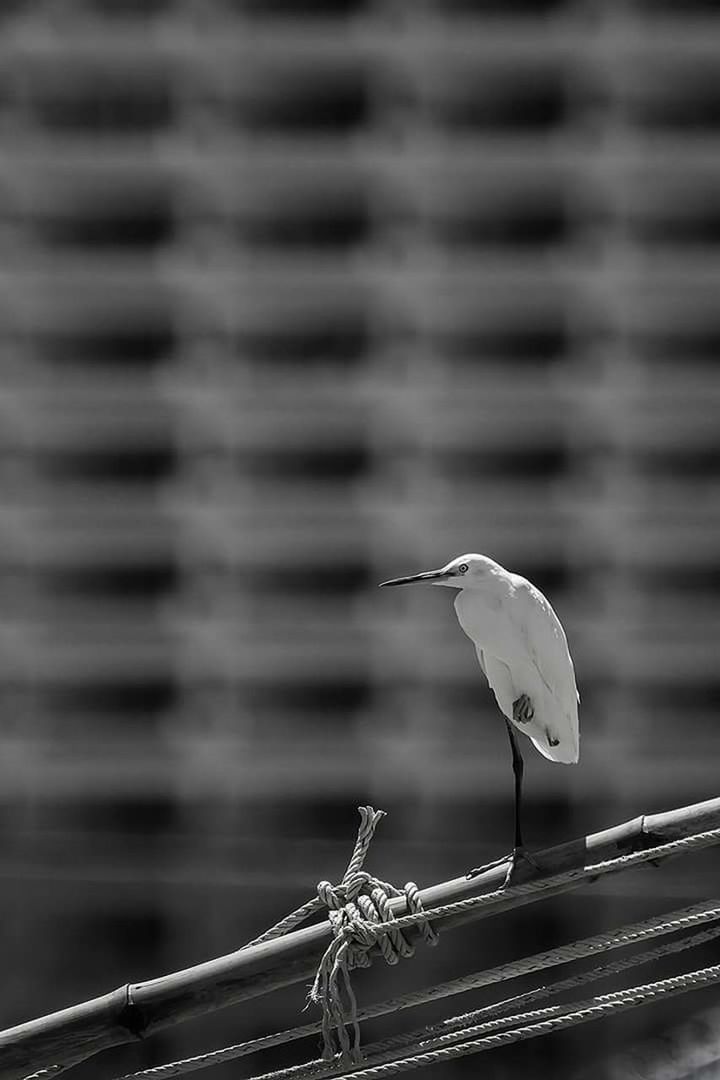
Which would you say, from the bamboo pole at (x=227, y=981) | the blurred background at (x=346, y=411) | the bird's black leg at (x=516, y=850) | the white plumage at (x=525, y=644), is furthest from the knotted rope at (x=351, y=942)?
the blurred background at (x=346, y=411)

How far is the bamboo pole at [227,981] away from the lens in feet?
9.27

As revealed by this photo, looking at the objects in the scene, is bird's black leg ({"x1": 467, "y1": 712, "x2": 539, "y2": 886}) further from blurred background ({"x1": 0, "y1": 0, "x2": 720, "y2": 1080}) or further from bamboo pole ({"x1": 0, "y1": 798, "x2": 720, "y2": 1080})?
blurred background ({"x1": 0, "y1": 0, "x2": 720, "y2": 1080})

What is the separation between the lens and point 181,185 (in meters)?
31.1

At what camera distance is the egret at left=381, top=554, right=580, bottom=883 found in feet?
13.3

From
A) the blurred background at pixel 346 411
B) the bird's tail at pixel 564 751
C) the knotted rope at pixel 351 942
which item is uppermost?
the blurred background at pixel 346 411

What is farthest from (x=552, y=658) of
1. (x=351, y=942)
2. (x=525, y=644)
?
(x=351, y=942)

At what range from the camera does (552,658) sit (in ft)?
13.3

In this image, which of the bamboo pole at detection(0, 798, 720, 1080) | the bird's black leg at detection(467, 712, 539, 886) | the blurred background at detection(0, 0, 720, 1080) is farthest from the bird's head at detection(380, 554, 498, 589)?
the blurred background at detection(0, 0, 720, 1080)

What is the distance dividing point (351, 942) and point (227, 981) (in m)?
0.26

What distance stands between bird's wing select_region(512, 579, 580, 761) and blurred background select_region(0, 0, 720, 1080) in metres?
26.1

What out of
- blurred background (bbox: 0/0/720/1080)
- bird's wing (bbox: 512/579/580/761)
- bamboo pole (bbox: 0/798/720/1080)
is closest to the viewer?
bamboo pole (bbox: 0/798/720/1080)

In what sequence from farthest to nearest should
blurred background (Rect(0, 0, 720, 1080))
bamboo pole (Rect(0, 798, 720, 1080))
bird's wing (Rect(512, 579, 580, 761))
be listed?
blurred background (Rect(0, 0, 720, 1080)) < bird's wing (Rect(512, 579, 580, 761)) < bamboo pole (Rect(0, 798, 720, 1080))

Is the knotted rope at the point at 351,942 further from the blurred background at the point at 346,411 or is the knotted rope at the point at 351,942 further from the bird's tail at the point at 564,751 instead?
the blurred background at the point at 346,411

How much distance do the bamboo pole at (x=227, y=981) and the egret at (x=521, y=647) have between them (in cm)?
115
